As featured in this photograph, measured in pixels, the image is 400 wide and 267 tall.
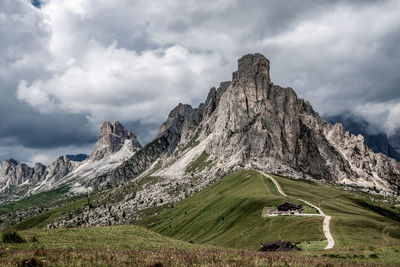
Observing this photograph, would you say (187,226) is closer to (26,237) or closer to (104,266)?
(26,237)

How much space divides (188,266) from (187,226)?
14962cm

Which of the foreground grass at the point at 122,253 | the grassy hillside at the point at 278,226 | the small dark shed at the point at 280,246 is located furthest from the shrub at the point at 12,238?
Answer: the small dark shed at the point at 280,246

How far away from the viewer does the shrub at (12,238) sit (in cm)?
2399

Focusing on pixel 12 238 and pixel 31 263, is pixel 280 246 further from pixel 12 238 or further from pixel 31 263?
pixel 31 263

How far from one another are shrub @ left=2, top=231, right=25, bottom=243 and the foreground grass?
Result: 2.84ft

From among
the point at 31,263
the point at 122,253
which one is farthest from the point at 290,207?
the point at 31,263

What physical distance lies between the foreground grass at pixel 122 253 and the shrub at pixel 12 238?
0.86m

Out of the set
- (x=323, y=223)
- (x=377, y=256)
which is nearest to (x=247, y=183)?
(x=323, y=223)

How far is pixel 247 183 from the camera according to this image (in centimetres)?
19162

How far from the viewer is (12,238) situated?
79.5ft

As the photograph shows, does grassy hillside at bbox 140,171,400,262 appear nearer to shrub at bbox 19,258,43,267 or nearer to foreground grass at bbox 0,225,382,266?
foreground grass at bbox 0,225,382,266

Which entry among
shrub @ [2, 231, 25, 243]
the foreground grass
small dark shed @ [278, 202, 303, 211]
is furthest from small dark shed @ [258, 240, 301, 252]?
small dark shed @ [278, 202, 303, 211]

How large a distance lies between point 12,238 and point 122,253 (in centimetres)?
1275

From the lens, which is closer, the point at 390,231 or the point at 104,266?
the point at 104,266
